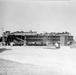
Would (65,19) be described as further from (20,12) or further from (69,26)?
(20,12)

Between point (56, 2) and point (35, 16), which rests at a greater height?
point (56, 2)

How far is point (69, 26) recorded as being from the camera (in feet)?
19.7

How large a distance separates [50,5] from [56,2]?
26 cm

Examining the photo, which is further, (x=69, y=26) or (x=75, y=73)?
(x=69, y=26)

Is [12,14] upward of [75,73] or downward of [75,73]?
upward

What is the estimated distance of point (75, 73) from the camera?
153 inches

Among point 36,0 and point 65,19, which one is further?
point 65,19

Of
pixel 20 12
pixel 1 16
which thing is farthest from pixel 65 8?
pixel 1 16

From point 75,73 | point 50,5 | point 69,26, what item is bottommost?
point 75,73

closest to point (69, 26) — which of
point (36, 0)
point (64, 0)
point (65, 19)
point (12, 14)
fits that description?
point (65, 19)

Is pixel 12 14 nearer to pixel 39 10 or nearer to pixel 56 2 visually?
pixel 39 10

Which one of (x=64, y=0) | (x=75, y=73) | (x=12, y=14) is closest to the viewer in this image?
(x=75, y=73)

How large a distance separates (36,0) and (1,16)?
5.05 feet

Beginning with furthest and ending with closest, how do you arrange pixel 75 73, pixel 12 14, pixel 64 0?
pixel 12 14, pixel 64 0, pixel 75 73
